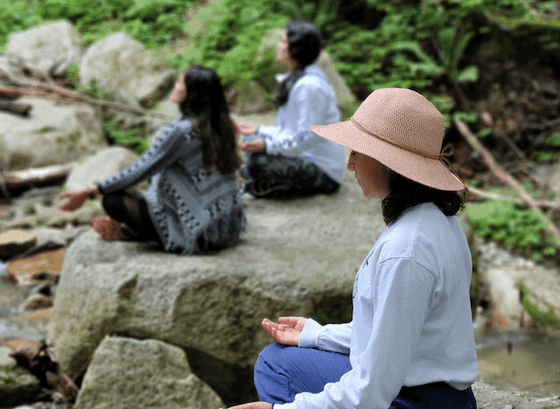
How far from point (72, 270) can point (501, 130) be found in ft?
20.3

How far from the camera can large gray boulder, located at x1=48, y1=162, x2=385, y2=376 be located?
283cm

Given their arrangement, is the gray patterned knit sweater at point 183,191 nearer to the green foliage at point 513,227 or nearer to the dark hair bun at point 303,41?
the dark hair bun at point 303,41

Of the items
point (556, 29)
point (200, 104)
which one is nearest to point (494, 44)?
point (556, 29)

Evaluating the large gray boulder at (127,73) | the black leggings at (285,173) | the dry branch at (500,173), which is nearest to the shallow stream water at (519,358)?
the dry branch at (500,173)

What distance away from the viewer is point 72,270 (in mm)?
3041

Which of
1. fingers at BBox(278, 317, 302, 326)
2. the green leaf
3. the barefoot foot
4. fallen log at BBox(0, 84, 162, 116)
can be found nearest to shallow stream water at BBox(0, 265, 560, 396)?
the barefoot foot

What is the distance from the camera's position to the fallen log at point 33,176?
656cm

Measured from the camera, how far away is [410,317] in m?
1.21

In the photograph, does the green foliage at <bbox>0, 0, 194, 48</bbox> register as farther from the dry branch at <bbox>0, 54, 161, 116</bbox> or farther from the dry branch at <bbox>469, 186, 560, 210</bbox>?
the dry branch at <bbox>469, 186, 560, 210</bbox>

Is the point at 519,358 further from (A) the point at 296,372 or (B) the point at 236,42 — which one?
(B) the point at 236,42

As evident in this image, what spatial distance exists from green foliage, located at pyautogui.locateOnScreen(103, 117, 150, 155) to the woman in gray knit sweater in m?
4.73

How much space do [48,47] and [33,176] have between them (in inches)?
143

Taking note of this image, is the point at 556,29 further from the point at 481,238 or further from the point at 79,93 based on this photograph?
the point at 79,93

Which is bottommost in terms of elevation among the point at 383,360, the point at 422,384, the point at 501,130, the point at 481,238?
the point at 481,238
